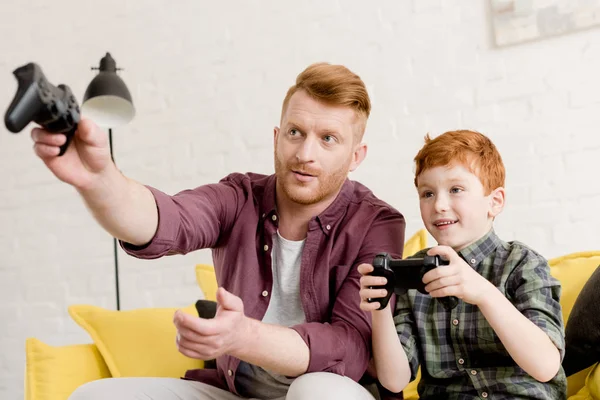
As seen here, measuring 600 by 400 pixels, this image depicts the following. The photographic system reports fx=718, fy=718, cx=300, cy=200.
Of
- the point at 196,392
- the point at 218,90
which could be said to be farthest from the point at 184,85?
the point at 196,392

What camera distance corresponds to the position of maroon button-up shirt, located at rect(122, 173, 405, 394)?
4.90 ft

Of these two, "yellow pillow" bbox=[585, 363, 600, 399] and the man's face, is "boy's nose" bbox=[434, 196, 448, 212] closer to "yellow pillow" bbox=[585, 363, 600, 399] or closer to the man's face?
the man's face

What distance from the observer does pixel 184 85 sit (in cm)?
309

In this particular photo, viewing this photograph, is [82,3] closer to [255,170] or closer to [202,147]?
[202,147]

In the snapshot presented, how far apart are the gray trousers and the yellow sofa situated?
35 cm

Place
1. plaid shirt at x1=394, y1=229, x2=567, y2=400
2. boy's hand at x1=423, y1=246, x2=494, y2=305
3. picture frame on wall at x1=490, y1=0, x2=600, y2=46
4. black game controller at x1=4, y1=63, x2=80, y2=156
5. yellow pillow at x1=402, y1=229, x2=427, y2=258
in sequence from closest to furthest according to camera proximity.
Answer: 1. black game controller at x1=4, y1=63, x2=80, y2=156
2. boy's hand at x1=423, y1=246, x2=494, y2=305
3. plaid shirt at x1=394, y1=229, x2=567, y2=400
4. yellow pillow at x1=402, y1=229, x2=427, y2=258
5. picture frame on wall at x1=490, y1=0, x2=600, y2=46

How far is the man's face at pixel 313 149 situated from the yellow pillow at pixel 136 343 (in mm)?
667

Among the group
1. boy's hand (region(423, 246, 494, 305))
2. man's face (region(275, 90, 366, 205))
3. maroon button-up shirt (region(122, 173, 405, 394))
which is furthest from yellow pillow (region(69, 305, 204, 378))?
boy's hand (region(423, 246, 494, 305))

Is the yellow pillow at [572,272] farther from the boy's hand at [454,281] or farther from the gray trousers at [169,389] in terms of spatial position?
the gray trousers at [169,389]

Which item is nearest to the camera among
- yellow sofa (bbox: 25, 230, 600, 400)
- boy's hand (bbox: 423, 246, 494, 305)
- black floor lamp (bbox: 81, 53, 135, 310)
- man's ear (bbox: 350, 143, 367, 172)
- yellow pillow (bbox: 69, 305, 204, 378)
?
boy's hand (bbox: 423, 246, 494, 305)

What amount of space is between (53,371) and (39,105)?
1.18 m

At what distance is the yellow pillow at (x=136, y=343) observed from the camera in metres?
2.03

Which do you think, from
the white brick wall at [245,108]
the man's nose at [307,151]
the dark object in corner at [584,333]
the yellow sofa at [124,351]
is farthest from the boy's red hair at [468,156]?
the white brick wall at [245,108]

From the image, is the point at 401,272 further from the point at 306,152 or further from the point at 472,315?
the point at 306,152
